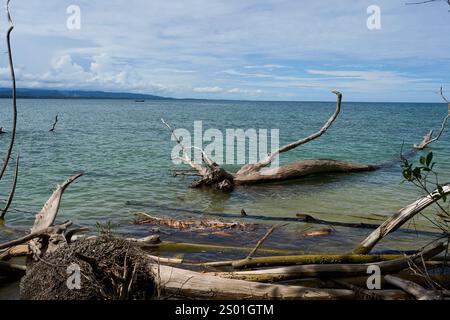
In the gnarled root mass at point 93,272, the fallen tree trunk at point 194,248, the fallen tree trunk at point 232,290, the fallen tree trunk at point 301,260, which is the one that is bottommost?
the fallen tree trunk at point 194,248


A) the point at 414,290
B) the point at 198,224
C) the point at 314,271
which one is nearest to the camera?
the point at 414,290

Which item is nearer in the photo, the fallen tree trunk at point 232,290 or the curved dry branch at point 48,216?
the fallen tree trunk at point 232,290

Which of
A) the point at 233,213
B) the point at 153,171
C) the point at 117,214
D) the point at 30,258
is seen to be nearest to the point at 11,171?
the point at 153,171

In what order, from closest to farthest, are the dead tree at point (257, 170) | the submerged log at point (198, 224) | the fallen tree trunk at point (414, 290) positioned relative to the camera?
the fallen tree trunk at point (414, 290) → the submerged log at point (198, 224) → the dead tree at point (257, 170)

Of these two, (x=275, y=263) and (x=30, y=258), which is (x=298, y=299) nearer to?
(x=275, y=263)

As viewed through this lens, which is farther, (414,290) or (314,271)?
(314,271)

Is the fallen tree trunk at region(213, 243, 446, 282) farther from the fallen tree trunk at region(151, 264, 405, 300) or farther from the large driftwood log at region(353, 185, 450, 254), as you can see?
the large driftwood log at region(353, 185, 450, 254)

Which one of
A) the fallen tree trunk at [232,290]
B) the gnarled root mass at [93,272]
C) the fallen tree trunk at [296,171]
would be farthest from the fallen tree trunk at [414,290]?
the fallen tree trunk at [296,171]

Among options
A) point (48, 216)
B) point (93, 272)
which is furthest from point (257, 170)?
point (93, 272)

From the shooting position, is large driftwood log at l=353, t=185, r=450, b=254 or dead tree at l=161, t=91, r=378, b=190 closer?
large driftwood log at l=353, t=185, r=450, b=254

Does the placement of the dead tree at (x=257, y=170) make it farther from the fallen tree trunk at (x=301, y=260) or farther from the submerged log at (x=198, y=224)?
the fallen tree trunk at (x=301, y=260)

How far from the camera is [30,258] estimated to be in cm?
714

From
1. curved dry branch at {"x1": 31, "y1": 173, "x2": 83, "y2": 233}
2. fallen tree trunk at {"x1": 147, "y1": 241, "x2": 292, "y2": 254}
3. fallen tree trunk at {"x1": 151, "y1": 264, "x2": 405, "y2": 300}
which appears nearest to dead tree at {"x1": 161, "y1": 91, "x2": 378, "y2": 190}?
fallen tree trunk at {"x1": 147, "y1": 241, "x2": 292, "y2": 254}

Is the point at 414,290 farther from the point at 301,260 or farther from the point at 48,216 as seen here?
the point at 48,216
